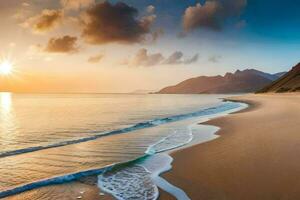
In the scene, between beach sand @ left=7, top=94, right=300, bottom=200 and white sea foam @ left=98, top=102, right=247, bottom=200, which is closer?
beach sand @ left=7, top=94, right=300, bottom=200

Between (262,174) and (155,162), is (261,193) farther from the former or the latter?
(155,162)

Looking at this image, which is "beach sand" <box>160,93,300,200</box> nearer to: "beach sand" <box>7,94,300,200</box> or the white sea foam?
"beach sand" <box>7,94,300,200</box>

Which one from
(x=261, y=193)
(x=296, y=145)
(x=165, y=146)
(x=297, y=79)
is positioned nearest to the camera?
(x=261, y=193)

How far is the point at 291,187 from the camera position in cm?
720

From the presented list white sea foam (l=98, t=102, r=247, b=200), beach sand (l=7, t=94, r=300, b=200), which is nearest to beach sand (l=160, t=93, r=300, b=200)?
beach sand (l=7, t=94, r=300, b=200)

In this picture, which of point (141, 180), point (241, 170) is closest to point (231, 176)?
point (241, 170)

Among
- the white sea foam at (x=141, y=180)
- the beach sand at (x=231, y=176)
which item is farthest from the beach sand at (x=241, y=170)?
the white sea foam at (x=141, y=180)

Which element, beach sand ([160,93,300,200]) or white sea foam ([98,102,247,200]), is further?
white sea foam ([98,102,247,200])

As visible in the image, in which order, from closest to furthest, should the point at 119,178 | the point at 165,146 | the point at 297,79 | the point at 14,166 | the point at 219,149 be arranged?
the point at 119,178, the point at 14,166, the point at 219,149, the point at 165,146, the point at 297,79

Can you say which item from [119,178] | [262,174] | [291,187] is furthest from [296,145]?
[119,178]

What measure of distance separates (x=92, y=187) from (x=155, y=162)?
12.0 feet

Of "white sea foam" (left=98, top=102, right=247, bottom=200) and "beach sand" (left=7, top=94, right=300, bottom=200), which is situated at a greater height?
"beach sand" (left=7, top=94, right=300, bottom=200)

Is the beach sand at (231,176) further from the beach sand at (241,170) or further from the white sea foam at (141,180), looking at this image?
the white sea foam at (141,180)

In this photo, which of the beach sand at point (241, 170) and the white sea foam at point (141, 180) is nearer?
the beach sand at point (241, 170)
